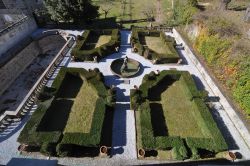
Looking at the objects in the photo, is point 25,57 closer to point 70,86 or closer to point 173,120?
point 70,86

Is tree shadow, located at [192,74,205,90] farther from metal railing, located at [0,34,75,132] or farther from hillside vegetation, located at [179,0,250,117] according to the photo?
metal railing, located at [0,34,75,132]

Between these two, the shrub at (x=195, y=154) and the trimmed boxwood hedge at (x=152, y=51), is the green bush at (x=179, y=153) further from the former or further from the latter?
the trimmed boxwood hedge at (x=152, y=51)

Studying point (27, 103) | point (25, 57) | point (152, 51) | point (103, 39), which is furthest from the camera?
point (103, 39)

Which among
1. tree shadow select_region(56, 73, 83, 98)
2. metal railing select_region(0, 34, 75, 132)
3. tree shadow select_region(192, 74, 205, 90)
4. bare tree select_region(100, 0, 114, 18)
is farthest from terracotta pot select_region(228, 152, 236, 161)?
bare tree select_region(100, 0, 114, 18)

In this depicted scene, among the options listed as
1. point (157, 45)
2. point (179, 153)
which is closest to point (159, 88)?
point (179, 153)

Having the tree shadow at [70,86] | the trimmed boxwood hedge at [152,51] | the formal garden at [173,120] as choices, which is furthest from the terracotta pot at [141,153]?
the trimmed boxwood hedge at [152,51]

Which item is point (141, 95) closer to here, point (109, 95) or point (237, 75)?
point (109, 95)

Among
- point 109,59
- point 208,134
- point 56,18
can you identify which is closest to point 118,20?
point 56,18
